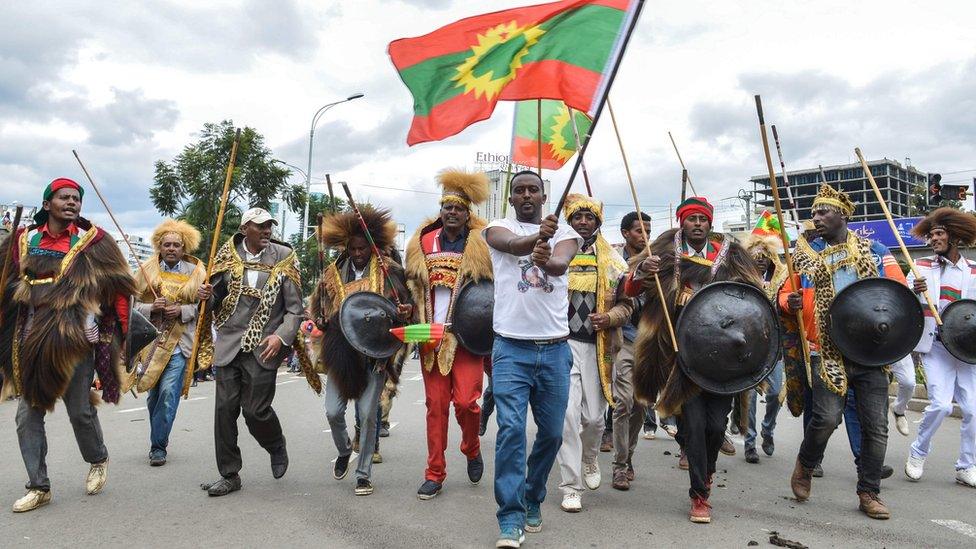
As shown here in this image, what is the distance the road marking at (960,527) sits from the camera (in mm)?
4762

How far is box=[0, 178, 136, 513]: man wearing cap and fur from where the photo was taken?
518 centimetres

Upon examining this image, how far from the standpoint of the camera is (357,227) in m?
6.28

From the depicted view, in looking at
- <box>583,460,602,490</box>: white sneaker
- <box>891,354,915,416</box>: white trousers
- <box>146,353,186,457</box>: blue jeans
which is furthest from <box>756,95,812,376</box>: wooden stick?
<box>146,353,186,457</box>: blue jeans

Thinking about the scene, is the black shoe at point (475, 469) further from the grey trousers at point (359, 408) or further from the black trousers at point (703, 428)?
the black trousers at point (703, 428)

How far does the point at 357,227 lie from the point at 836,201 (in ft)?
11.8

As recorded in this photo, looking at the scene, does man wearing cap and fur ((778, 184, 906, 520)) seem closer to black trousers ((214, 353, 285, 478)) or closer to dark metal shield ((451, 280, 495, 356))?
dark metal shield ((451, 280, 495, 356))

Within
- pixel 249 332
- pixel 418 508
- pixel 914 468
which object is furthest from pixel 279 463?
pixel 914 468

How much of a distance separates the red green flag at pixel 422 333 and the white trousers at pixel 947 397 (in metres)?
4.04

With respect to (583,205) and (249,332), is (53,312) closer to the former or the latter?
(249,332)

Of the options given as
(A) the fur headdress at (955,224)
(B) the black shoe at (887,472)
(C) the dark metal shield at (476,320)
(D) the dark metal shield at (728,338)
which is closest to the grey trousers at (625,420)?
(D) the dark metal shield at (728,338)

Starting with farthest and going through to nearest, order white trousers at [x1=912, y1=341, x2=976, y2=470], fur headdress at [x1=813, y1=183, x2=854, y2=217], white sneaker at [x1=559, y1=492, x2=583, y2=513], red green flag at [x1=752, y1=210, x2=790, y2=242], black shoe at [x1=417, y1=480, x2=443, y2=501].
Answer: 1. red green flag at [x1=752, y1=210, x2=790, y2=242]
2. white trousers at [x1=912, y1=341, x2=976, y2=470]
3. fur headdress at [x1=813, y1=183, x2=854, y2=217]
4. black shoe at [x1=417, y1=480, x2=443, y2=501]
5. white sneaker at [x1=559, y1=492, x2=583, y2=513]

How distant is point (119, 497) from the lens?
546 cm

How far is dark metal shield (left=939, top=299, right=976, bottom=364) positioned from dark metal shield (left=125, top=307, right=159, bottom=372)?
634 centimetres

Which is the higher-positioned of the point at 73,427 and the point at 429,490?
the point at 73,427
